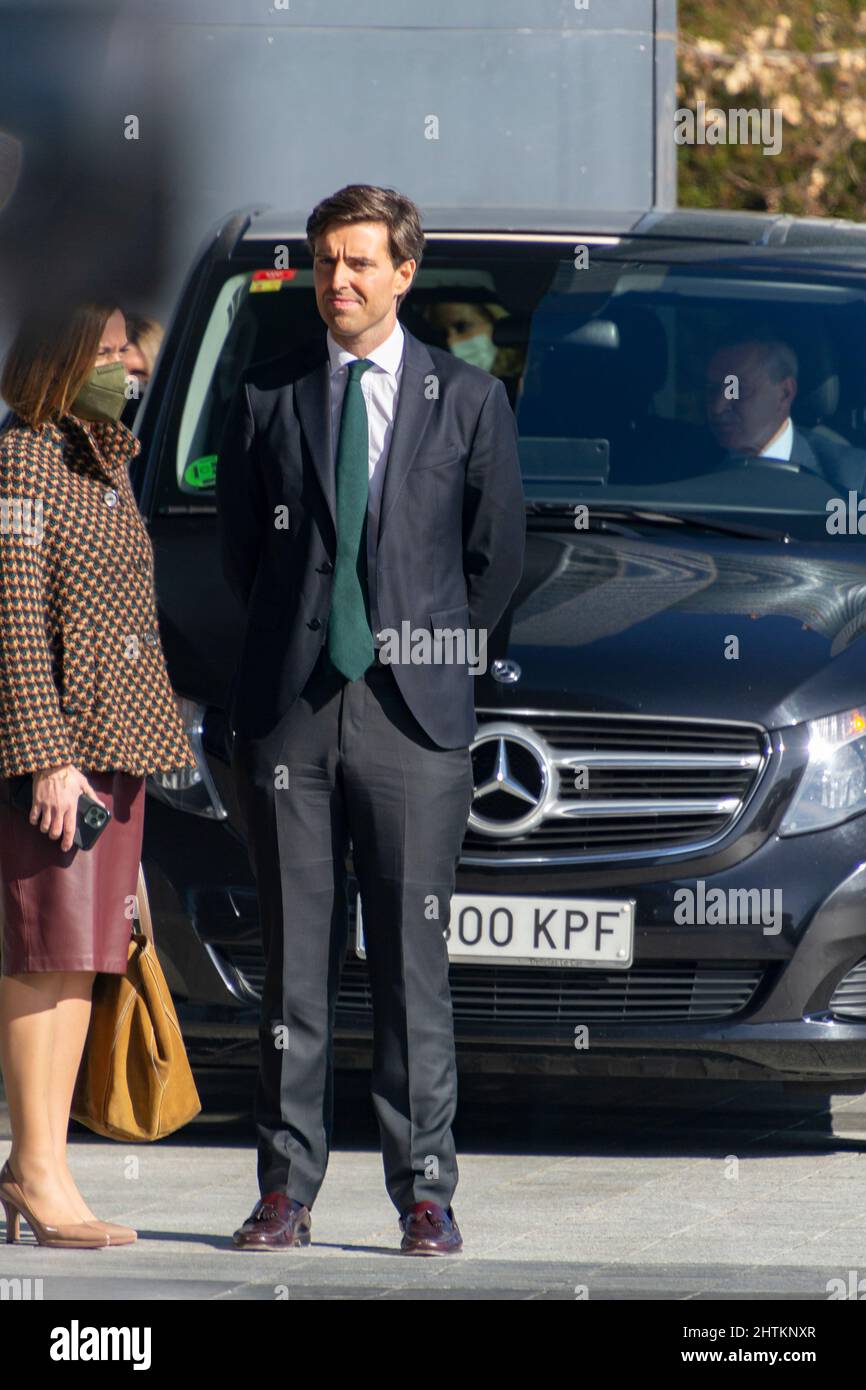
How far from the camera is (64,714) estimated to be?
4.83m

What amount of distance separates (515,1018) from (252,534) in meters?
1.31

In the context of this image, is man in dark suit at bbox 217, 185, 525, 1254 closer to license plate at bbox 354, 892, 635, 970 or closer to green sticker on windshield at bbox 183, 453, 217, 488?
license plate at bbox 354, 892, 635, 970

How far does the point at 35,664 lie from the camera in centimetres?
475

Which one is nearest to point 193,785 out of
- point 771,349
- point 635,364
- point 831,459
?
point 635,364

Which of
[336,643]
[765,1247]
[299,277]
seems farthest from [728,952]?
[299,277]

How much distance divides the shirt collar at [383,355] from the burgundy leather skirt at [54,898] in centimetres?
88

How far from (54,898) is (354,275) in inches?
49.4

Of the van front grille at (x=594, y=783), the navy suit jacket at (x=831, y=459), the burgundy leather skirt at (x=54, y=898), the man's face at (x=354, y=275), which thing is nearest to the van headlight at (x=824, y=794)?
the van front grille at (x=594, y=783)

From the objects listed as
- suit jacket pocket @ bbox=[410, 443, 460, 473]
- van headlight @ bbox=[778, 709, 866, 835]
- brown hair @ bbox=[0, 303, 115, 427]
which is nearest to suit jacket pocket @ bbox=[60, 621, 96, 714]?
brown hair @ bbox=[0, 303, 115, 427]

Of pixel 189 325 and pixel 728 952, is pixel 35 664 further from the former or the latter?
pixel 189 325

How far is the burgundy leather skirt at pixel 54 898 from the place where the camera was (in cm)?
484

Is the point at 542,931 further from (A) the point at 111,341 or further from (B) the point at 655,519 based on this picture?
(A) the point at 111,341

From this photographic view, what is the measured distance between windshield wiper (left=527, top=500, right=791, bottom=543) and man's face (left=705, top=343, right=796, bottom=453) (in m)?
0.29

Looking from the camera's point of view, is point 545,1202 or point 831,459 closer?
point 545,1202
